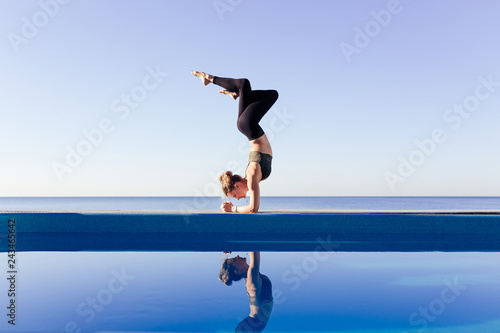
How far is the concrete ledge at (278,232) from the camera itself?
4293 mm

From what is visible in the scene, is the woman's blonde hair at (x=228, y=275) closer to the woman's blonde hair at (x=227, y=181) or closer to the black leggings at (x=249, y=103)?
the woman's blonde hair at (x=227, y=181)

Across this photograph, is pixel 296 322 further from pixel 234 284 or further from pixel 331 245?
pixel 331 245

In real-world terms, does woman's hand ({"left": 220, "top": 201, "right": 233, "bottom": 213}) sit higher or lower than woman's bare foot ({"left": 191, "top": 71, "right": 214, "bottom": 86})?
lower

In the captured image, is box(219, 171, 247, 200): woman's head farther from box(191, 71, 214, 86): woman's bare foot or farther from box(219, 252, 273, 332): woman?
box(191, 71, 214, 86): woman's bare foot

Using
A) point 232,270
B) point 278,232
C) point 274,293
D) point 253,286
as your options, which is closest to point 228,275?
point 232,270

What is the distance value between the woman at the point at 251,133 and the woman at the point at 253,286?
2.80 ft

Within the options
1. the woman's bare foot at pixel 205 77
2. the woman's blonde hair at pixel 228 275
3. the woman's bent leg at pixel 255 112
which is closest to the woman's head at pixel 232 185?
the woman's bent leg at pixel 255 112

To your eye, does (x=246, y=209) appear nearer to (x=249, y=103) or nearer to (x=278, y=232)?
(x=278, y=232)

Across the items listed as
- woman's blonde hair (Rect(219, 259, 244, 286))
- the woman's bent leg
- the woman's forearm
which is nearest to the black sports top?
the woman's bent leg

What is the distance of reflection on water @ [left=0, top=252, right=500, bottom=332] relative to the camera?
1894mm

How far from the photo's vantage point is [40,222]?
4676mm

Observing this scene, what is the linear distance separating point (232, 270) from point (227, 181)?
1.44 meters

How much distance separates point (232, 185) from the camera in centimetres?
435

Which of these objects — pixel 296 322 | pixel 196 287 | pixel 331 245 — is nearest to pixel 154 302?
pixel 196 287
